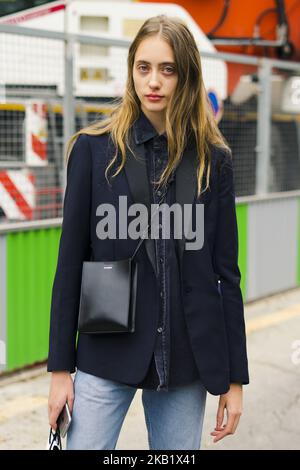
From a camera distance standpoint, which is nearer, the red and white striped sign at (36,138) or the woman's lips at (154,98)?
the woman's lips at (154,98)

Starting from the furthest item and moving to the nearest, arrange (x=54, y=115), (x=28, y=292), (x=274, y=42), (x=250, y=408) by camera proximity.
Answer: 1. (x=274, y=42)
2. (x=54, y=115)
3. (x=28, y=292)
4. (x=250, y=408)

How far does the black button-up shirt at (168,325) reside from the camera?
2107mm

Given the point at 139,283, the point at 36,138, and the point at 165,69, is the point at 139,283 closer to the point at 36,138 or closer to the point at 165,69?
the point at 165,69

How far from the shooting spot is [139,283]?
2119 millimetres

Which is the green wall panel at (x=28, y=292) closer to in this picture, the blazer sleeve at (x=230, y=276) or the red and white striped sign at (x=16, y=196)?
the red and white striped sign at (x=16, y=196)

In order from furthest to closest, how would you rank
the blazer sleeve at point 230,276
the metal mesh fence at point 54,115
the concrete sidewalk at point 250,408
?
the metal mesh fence at point 54,115, the concrete sidewalk at point 250,408, the blazer sleeve at point 230,276

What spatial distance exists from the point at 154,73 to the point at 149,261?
0.51 m

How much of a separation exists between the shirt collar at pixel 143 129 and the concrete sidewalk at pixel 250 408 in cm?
214

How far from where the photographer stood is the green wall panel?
4805 millimetres

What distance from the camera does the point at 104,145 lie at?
2.15 m

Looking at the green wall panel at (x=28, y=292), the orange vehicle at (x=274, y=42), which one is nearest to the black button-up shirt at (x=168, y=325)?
the green wall panel at (x=28, y=292)

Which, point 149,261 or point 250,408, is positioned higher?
point 149,261

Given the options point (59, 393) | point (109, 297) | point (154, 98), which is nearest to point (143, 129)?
point (154, 98)
